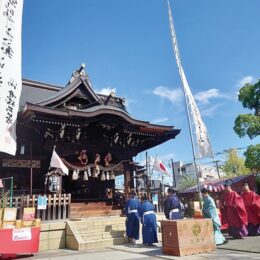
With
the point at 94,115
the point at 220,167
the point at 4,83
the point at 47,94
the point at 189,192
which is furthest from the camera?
the point at 220,167

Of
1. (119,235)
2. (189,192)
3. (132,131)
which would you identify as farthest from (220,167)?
(119,235)

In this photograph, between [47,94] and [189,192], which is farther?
[189,192]

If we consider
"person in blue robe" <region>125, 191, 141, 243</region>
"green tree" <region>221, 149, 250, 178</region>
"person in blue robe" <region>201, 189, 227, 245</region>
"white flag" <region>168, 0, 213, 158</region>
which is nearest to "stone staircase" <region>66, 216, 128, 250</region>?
"person in blue robe" <region>125, 191, 141, 243</region>

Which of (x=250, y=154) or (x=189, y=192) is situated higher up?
(x=250, y=154)

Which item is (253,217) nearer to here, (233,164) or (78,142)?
(78,142)

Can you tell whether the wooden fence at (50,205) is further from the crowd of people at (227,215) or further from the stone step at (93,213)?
the crowd of people at (227,215)

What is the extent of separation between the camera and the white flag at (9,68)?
9.60 meters

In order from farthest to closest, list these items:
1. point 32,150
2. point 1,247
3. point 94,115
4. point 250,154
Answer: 1. point 250,154
2. point 32,150
3. point 94,115
4. point 1,247

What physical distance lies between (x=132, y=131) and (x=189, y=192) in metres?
14.6

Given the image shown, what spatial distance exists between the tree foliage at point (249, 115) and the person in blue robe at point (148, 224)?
1036 centimetres

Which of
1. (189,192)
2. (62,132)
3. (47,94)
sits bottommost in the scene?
(189,192)

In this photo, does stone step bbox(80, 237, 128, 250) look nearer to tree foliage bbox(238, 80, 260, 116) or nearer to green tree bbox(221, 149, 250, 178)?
tree foliage bbox(238, 80, 260, 116)

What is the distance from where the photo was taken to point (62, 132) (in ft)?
47.5

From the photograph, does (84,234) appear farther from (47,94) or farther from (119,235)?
(47,94)
